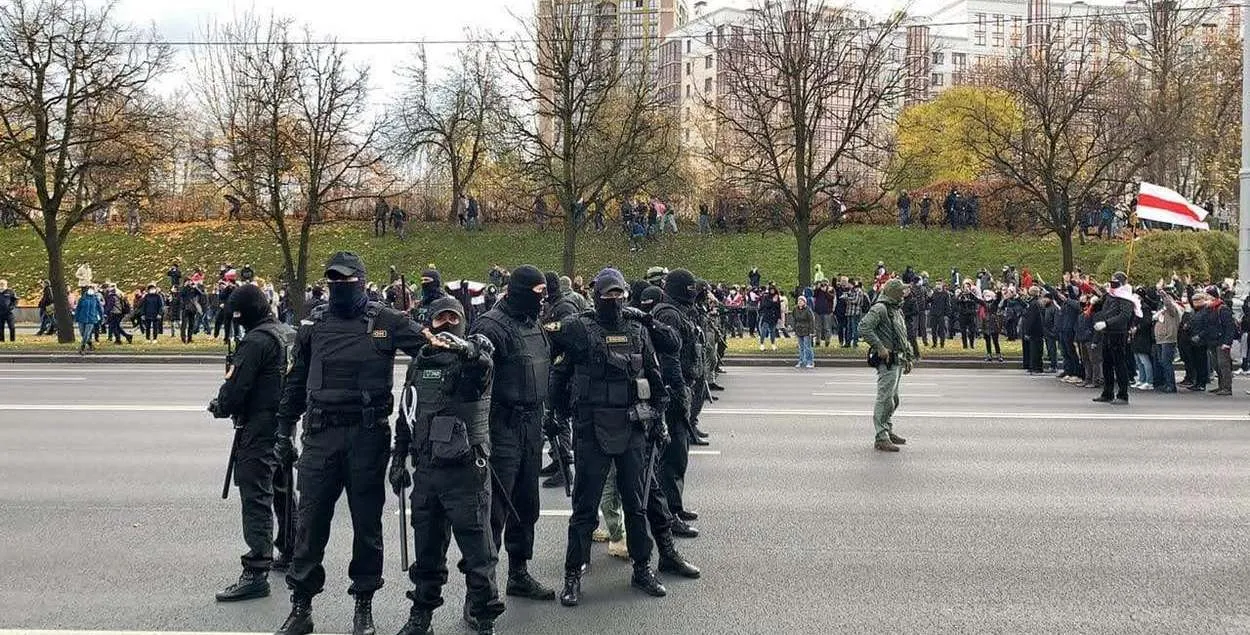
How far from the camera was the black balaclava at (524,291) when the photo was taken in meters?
6.28

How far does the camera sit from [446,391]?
5480 millimetres

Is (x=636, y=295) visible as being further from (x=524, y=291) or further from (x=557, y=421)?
(x=524, y=291)

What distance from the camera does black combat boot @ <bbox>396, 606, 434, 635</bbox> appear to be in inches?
216

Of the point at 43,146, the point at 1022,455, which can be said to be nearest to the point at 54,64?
the point at 43,146

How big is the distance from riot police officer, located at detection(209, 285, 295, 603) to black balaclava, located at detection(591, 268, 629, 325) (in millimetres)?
1930

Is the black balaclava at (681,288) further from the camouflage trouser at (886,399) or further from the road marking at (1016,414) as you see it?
the road marking at (1016,414)

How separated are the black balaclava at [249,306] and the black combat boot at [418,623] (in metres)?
2.17

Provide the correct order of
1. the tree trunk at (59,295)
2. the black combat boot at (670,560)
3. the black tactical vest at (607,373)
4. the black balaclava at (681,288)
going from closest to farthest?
the black tactical vest at (607,373), the black combat boot at (670,560), the black balaclava at (681,288), the tree trunk at (59,295)

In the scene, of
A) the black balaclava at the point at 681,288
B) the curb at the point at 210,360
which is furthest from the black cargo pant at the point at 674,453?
the curb at the point at 210,360

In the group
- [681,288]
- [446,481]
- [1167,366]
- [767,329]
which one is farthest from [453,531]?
[767,329]

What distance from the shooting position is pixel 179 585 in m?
6.45

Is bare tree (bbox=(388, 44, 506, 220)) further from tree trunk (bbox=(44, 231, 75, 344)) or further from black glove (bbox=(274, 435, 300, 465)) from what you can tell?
black glove (bbox=(274, 435, 300, 465))

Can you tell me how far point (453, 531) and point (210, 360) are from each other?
21.0m

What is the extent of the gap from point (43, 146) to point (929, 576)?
89.5ft
